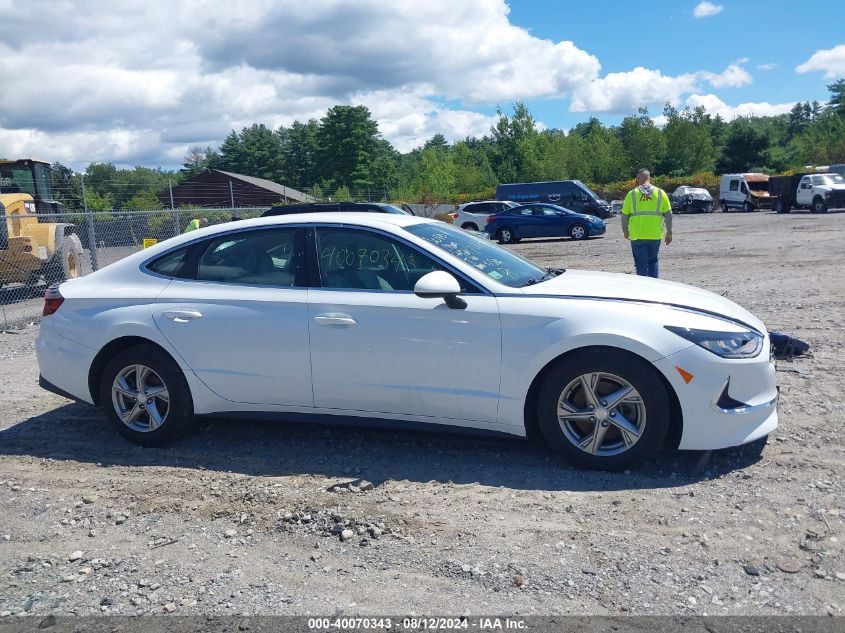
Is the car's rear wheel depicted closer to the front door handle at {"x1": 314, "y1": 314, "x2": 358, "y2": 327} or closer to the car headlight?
the car headlight

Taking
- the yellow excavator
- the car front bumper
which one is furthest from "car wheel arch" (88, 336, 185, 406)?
the yellow excavator

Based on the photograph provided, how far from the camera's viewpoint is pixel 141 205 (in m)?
36.0

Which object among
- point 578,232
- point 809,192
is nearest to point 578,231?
point 578,232

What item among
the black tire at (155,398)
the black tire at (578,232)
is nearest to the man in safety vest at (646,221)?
the black tire at (155,398)

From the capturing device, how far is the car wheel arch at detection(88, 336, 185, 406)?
5.16 metres

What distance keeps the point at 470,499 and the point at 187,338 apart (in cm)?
222

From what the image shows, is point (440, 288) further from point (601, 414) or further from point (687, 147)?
point (687, 147)

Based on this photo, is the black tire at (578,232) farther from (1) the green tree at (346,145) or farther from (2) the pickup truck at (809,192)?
(1) the green tree at (346,145)

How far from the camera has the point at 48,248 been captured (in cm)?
1450

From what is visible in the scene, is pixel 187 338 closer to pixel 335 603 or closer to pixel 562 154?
pixel 335 603

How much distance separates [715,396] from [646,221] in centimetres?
567

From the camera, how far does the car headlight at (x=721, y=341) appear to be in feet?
14.0

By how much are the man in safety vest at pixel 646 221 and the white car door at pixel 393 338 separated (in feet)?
18.2

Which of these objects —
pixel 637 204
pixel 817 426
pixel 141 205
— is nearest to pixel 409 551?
pixel 817 426
